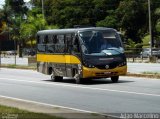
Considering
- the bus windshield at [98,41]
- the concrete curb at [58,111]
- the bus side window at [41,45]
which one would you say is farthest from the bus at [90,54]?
the concrete curb at [58,111]

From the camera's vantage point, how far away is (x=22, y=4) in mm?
118250

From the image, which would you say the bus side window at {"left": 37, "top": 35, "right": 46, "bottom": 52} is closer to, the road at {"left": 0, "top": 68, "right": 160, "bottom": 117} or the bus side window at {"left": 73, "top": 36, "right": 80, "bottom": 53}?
the bus side window at {"left": 73, "top": 36, "right": 80, "bottom": 53}

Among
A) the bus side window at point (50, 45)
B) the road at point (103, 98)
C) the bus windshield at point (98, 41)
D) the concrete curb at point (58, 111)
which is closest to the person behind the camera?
the concrete curb at point (58, 111)

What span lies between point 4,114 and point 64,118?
5.71 ft

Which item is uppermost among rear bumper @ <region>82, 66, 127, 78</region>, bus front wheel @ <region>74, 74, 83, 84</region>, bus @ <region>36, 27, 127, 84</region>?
bus @ <region>36, 27, 127, 84</region>

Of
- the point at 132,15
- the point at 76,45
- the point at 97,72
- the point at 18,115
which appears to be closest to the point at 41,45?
the point at 76,45

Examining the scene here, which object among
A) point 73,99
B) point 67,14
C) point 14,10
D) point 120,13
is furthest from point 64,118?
point 14,10

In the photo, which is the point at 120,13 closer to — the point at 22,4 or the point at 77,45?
the point at 22,4

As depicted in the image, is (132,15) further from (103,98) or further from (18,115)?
(18,115)

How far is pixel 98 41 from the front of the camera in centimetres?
2422

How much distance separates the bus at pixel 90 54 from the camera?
23.8 meters

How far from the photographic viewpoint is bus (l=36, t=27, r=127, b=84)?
2378 centimetres

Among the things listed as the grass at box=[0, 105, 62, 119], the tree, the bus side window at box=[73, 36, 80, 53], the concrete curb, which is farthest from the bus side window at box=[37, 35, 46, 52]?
the tree

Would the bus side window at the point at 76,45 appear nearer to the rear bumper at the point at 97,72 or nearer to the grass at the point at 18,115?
the rear bumper at the point at 97,72
